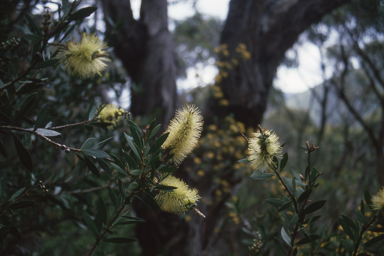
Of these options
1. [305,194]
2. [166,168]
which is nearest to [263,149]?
[305,194]

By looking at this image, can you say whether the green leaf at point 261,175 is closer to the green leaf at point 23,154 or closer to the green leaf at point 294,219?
the green leaf at point 294,219

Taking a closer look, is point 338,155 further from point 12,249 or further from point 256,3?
point 12,249

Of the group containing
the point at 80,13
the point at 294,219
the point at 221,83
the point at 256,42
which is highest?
the point at 256,42

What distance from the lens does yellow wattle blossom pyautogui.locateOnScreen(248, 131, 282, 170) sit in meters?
0.82

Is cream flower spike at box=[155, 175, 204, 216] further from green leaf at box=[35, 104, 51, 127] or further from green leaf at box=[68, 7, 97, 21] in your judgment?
green leaf at box=[68, 7, 97, 21]

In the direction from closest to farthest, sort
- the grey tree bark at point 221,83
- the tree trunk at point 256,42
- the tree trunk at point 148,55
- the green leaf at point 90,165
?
1. the green leaf at point 90,165
2. the grey tree bark at point 221,83
3. the tree trunk at point 148,55
4. the tree trunk at point 256,42

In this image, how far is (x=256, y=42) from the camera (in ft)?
11.9

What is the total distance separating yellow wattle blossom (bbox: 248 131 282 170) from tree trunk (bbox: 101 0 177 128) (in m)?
2.18

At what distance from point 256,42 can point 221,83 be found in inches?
31.7

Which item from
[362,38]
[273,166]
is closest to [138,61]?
[273,166]

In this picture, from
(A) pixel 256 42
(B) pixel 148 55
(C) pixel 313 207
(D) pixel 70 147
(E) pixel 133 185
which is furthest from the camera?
(A) pixel 256 42

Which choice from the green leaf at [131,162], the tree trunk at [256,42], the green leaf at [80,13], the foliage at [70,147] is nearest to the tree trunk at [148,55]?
the tree trunk at [256,42]

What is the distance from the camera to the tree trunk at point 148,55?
3029 mm

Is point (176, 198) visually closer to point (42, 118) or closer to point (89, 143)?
point (89, 143)
